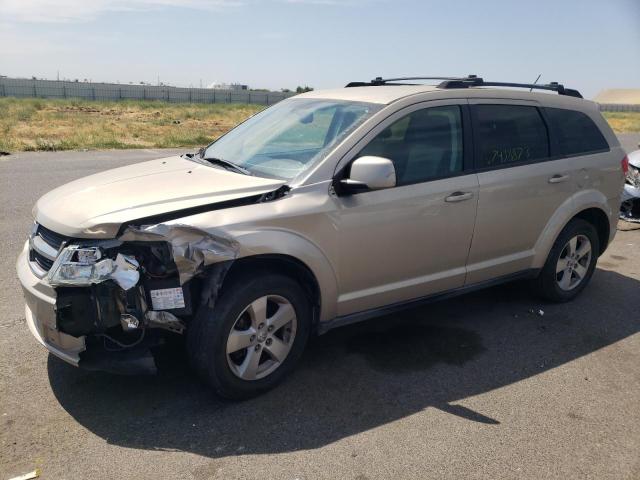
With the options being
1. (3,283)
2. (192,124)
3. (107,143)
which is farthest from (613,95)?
(3,283)

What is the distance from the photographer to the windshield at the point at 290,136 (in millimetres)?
3797

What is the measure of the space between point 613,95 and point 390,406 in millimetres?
162293

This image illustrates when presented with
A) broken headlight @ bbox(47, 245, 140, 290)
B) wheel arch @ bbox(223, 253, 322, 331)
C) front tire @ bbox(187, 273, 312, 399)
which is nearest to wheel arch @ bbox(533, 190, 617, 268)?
Answer: wheel arch @ bbox(223, 253, 322, 331)

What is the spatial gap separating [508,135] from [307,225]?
2053 millimetres

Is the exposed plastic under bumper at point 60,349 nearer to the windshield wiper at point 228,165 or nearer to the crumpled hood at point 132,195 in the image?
the crumpled hood at point 132,195

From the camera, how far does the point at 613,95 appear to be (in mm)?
143250

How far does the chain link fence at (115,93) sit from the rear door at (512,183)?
5453 centimetres

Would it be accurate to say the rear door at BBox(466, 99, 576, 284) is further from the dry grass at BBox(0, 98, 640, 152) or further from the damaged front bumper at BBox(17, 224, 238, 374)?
the dry grass at BBox(0, 98, 640, 152)

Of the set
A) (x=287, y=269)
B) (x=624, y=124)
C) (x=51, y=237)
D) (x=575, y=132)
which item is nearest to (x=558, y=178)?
(x=575, y=132)

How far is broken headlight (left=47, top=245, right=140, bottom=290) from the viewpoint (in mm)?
3002

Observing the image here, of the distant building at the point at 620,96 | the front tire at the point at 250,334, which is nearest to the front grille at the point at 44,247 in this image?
the front tire at the point at 250,334

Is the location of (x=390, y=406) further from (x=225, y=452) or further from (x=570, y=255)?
(x=570, y=255)

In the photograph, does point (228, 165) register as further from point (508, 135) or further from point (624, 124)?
point (624, 124)

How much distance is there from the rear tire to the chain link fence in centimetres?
5431
